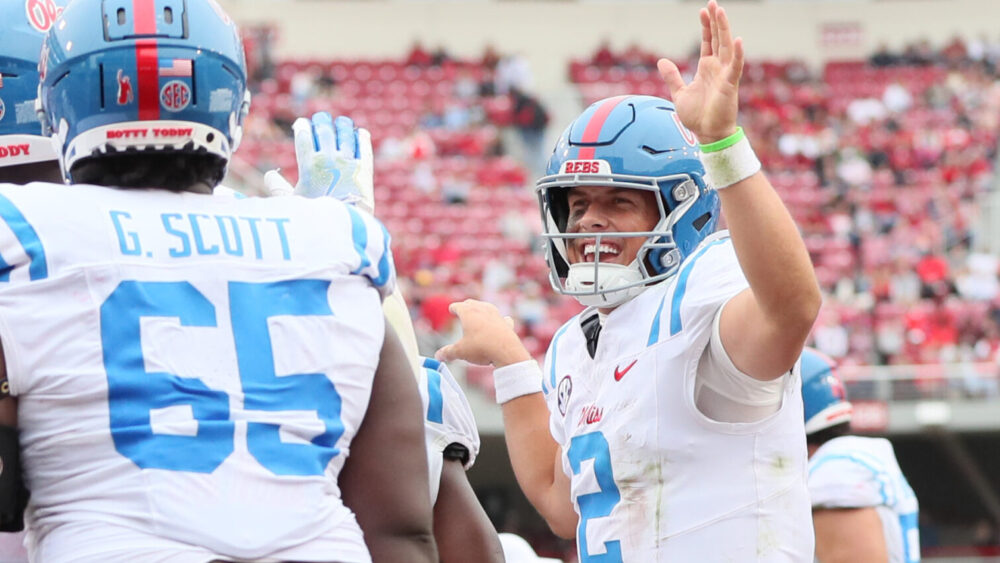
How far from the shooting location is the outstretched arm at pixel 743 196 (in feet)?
8.57

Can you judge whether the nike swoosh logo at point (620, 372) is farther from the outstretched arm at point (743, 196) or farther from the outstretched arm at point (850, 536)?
the outstretched arm at point (850, 536)

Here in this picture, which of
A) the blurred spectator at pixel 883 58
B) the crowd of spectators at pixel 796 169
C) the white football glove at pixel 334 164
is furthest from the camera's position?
the blurred spectator at pixel 883 58

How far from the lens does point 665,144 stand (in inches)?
132

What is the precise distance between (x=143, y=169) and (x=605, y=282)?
1279 millimetres

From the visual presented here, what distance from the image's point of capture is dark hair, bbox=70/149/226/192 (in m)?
2.21

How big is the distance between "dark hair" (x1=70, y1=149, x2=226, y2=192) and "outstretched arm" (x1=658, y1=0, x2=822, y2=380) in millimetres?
885

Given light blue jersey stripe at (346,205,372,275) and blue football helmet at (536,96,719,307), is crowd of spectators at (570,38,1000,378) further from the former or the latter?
light blue jersey stripe at (346,205,372,275)

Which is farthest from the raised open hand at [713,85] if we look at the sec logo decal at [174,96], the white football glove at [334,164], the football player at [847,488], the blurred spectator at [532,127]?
the blurred spectator at [532,127]

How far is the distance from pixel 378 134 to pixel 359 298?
1754 centimetres

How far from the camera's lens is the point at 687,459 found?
304 centimetres

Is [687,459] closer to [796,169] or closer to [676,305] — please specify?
[676,305]

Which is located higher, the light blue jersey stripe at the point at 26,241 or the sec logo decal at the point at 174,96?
the sec logo decal at the point at 174,96

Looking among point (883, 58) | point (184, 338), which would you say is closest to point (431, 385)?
point (184, 338)

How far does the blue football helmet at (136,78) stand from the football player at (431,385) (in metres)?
0.53
